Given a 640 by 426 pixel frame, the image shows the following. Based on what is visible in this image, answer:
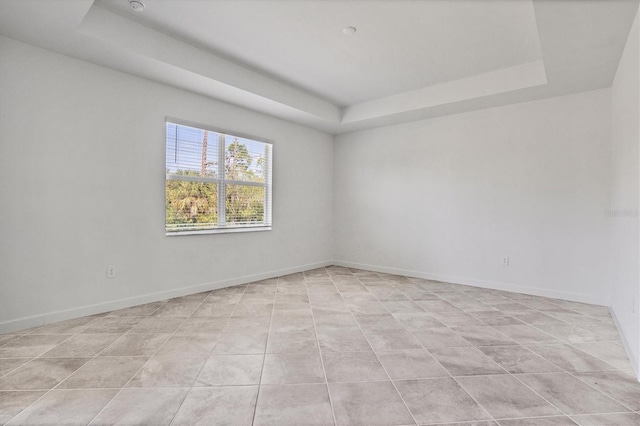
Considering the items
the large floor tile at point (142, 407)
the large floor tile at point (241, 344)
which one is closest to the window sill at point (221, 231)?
the large floor tile at point (241, 344)

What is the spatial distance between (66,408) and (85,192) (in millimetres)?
2102

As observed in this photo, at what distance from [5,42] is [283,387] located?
354cm

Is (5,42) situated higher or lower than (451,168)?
higher

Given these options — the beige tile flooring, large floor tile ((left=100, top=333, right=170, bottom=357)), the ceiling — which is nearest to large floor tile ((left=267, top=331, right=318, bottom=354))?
the beige tile flooring

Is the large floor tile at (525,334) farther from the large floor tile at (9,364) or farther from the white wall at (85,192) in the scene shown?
the large floor tile at (9,364)

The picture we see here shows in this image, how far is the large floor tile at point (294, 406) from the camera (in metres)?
1.57

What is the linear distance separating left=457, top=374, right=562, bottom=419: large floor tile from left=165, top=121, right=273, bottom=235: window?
3.34m

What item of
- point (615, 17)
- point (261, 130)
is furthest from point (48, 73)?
point (615, 17)

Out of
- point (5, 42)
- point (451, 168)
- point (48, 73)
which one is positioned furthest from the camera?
point (451, 168)

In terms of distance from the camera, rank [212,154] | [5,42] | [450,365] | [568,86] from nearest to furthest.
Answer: [450,365] < [5,42] < [568,86] < [212,154]

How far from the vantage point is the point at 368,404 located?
1.71 metres

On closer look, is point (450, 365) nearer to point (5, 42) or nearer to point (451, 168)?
point (451, 168)

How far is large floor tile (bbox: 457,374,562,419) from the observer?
165cm

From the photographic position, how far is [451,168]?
15.3ft
